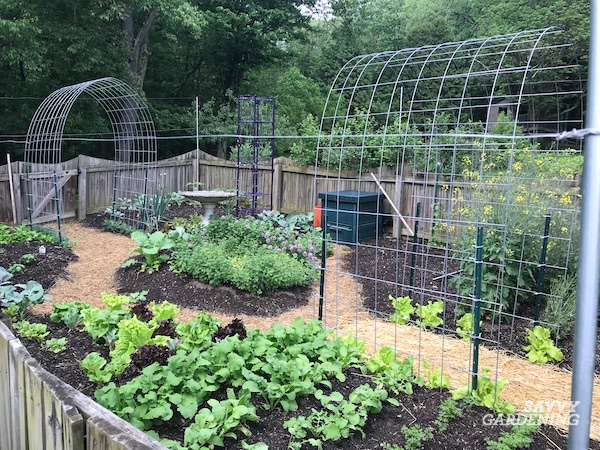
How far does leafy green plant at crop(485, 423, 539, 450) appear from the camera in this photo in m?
2.76

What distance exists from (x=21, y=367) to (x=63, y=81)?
13094 mm

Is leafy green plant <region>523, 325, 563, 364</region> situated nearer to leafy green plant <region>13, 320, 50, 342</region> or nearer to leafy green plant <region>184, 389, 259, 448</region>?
leafy green plant <region>184, 389, 259, 448</region>

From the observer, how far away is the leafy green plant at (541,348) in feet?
14.3

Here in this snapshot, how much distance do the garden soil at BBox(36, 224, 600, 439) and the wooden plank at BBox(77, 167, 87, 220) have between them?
1.66 metres

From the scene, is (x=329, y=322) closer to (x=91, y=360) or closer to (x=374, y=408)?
(x=374, y=408)

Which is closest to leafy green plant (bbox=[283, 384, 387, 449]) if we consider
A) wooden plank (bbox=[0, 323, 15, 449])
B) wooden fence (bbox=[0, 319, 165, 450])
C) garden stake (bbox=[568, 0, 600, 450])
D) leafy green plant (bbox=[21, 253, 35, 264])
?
wooden fence (bbox=[0, 319, 165, 450])

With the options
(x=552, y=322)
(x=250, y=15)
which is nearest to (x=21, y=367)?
(x=552, y=322)

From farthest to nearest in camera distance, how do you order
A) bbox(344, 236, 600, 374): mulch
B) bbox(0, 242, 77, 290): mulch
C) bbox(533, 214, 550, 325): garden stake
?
bbox(0, 242, 77, 290): mulch < bbox(533, 214, 550, 325): garden stake < bbox(344, 236, 600, 374): mulch

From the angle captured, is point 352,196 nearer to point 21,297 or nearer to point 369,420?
point 21,297

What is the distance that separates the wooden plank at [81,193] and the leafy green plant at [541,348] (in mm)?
8692

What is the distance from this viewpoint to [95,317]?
4.02 m

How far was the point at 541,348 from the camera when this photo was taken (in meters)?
4.44

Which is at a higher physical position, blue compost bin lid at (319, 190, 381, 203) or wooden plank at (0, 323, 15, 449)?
blue compost bin lid at (319, 190, 381, 203)

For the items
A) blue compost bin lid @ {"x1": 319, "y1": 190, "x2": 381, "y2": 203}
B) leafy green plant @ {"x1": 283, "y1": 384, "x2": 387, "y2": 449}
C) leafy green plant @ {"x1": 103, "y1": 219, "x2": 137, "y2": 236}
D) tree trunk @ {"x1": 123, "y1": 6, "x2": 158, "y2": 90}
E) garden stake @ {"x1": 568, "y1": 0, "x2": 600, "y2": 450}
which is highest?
tree trunk @ {"x1": 123, "y1": 6, "x2": 158, "y2": 90}
